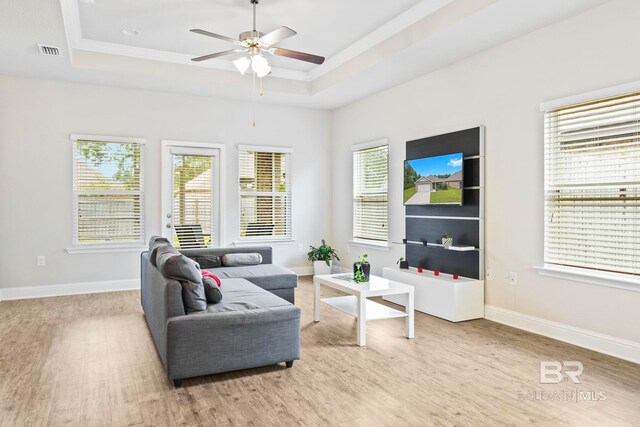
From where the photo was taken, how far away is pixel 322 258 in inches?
285

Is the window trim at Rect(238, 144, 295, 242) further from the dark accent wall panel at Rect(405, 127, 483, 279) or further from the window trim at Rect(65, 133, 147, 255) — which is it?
the dark accent wall panel at Rect(405, 127, 483, 279)

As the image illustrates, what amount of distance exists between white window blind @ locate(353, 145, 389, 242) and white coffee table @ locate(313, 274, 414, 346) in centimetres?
207

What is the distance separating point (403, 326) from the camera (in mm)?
4410

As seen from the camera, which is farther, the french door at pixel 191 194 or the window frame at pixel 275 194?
the window frame at pixel 275 194

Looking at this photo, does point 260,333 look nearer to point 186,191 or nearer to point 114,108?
point 186,191

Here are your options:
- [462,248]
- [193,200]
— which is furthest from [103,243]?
[462,248]

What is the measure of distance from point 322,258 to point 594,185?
14.1 ft

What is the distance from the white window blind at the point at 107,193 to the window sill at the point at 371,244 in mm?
3165

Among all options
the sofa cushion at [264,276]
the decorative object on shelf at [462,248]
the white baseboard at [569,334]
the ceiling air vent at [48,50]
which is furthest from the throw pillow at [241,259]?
the ceiling air vent at [48,50]

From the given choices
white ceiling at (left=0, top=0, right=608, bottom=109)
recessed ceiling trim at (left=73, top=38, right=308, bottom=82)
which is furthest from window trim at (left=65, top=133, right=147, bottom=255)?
recessed ceiling trim at (left=73, top=38, right=308, bottom=82)

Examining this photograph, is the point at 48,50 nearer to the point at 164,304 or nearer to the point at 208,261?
the point at 208,261

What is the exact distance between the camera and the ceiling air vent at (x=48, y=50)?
15.0 ft

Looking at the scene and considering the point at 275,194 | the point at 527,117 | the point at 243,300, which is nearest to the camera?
the point at 243,300

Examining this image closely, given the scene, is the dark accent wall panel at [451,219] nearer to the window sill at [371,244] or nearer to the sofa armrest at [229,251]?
the window sill at [371,244]
